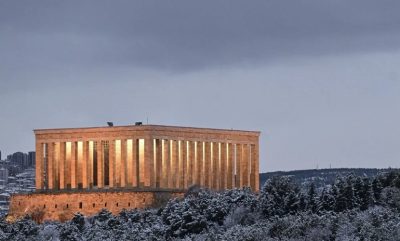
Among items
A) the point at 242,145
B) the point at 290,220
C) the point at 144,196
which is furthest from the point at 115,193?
the point at 290,220

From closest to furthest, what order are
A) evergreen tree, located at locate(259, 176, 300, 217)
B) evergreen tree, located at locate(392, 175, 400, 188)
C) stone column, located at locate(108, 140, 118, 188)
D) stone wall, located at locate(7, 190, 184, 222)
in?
evergreen tree, located at locate(259, 176, 300, 217) < evergreen tree, located at locate(392, 175, 400, 188) < stone wall, located at locate(7, 190, 184, 222) < stone column, located at locate(108, 140, 118, 188)

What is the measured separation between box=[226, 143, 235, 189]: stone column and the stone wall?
10476mm

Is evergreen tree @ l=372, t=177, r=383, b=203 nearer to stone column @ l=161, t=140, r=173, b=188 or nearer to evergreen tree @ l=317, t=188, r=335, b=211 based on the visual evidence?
evergreen tree @ l=317, t=188, r=335, b=211

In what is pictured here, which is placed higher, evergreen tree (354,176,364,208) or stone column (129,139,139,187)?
stone column (129,139,139,187)

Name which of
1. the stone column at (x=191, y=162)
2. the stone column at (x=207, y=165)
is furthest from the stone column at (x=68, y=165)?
the stone column at (x=207, y=165)

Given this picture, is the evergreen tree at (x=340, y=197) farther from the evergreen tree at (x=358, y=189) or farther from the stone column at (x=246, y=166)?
the stone column at (x=246, y=166)

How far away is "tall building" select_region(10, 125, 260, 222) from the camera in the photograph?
182 m

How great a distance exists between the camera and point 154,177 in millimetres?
183250

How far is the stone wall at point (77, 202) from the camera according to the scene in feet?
586

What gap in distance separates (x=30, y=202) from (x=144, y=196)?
36.3 feet

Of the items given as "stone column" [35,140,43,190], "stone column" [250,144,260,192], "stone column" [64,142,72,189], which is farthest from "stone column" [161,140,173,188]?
"stone column" [35,140,43,190]

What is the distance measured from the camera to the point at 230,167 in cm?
19100

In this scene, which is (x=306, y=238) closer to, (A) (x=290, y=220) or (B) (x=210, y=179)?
(A) (x=290, y=220)

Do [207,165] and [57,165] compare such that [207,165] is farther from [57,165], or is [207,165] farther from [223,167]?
[57,165]
